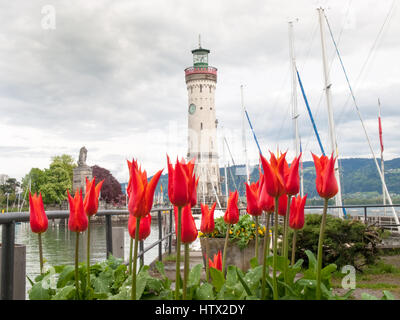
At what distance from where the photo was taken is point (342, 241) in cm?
697

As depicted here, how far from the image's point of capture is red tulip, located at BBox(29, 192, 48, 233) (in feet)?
4.88

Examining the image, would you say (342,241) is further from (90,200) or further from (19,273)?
(90,200)

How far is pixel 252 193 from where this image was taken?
1.62m

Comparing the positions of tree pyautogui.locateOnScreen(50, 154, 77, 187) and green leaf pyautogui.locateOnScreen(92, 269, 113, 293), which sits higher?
tree pyautogui.locateOnScreen(50, 154, 77, 187)

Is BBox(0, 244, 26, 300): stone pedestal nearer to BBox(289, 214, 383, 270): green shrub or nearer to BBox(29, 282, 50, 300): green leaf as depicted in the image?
BBox(29, 282, 50, 300): green leaf

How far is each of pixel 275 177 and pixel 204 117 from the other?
2122 inches

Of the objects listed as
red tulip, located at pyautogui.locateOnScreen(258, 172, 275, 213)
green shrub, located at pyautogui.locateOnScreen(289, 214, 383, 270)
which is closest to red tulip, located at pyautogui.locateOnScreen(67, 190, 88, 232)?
red tulip, located at pyautogui.locateOnScreen(258, 172, 275, 213)

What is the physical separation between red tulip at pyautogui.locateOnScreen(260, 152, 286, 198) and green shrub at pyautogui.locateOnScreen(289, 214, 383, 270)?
5744 mm

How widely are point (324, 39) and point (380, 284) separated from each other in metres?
15.6

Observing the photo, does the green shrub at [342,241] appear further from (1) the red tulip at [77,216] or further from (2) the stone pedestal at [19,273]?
(1) the red tulip at [77,216]

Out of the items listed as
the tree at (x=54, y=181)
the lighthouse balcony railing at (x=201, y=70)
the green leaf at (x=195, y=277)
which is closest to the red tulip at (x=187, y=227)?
the green leaf at (x=195, y=277)

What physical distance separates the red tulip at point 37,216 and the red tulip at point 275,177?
81 cm

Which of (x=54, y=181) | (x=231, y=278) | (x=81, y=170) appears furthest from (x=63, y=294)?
(x=54, y=181)
